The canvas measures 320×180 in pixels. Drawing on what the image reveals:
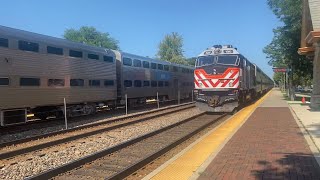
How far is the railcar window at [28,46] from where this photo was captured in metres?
15.5

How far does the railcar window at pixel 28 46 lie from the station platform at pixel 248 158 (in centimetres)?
789

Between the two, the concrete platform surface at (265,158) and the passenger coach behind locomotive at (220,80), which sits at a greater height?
the passenger coach behind locomotive at (220,80)

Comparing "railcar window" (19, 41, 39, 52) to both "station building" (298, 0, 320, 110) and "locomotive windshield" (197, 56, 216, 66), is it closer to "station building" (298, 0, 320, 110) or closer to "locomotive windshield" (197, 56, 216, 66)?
"locomotive windshield" (197, 56, 216, 66)

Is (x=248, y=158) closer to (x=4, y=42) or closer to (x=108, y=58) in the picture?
(x=4, y=42)

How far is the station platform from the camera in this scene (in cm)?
755

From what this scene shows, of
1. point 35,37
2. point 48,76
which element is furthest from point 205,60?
point 35,37

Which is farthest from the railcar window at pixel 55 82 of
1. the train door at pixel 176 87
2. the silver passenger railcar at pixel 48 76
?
the train door at pixel 176 87

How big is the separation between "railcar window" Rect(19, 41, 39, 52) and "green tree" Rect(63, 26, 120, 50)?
72535 mm

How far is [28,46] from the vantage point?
16.0 meters

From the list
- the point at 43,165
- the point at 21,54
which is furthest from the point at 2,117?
the point at 43,165

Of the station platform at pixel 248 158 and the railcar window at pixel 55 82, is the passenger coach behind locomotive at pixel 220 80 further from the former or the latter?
the station platform at pixel 248 158

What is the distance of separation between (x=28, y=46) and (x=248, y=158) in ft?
34.4

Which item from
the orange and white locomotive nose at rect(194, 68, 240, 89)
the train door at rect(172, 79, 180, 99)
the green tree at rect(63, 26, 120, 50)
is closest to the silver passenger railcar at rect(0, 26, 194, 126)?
the orange and white locomotive nose at rect(194, 68, 240, 89)

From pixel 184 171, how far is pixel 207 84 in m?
13.7
